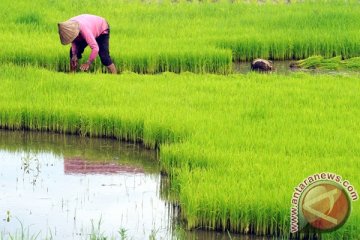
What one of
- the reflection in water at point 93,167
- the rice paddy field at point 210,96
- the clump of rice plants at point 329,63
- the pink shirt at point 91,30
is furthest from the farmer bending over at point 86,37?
the clump of rice plants at point 329,63

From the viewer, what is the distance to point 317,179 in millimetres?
6910

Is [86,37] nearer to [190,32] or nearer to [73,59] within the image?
[73,59]

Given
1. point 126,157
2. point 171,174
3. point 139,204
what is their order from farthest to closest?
point 126,157
point 171,174
point 139,204

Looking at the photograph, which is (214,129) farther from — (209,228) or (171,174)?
(209,228)

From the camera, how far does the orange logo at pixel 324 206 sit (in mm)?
6344

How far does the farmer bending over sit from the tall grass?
57 centimetres

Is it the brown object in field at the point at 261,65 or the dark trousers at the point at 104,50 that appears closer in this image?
the dark trousers at the point at 104,50

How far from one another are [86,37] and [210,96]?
5.10 feet

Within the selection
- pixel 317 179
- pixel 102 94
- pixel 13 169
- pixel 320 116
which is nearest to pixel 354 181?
pixel 317 179

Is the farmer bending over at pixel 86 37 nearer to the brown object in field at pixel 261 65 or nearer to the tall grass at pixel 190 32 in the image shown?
the tall grass at pixel 190 32

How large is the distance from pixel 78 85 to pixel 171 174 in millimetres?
2876

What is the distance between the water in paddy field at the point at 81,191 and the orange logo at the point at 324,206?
459 mm

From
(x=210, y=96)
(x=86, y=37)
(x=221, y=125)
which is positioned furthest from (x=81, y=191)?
(x=86, y=37)

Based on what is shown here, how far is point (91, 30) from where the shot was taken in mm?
10719
